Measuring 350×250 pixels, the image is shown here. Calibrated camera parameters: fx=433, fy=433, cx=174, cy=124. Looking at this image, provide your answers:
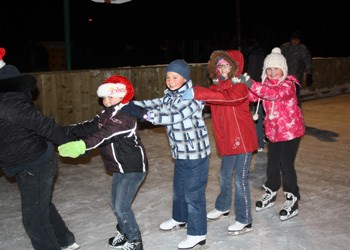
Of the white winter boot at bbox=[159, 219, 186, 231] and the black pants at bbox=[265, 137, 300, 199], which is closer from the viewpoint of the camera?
the white winter boot at bbox=[159, 219, 186, 231]

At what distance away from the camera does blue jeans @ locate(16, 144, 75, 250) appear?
10.0ft

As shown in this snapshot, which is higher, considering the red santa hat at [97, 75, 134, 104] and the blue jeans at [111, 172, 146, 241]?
the red santa hat at [97, 75, 134, 104]

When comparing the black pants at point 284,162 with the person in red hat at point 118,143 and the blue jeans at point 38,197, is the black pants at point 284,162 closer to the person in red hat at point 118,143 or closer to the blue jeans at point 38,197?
the person in red hat at point 118,143

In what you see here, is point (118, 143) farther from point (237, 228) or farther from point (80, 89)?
point (80, 89)

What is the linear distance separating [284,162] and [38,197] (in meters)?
2.45

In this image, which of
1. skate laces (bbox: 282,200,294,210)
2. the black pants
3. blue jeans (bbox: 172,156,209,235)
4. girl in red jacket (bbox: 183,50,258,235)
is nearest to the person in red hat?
blue jeans (bbox: 172,156,209,235)

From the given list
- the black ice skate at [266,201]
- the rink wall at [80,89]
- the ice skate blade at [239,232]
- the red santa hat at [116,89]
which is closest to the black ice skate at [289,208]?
the black ice skate at [266,201]

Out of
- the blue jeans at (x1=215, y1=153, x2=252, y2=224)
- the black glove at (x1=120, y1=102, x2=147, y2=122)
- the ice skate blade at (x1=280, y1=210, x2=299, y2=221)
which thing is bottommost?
the ice skate blade at (x1=280, y1=210, x2=299, y2=221)

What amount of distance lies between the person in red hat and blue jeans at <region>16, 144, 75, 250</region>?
6.0 inches

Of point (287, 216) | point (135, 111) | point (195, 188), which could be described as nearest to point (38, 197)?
point (135, 111)

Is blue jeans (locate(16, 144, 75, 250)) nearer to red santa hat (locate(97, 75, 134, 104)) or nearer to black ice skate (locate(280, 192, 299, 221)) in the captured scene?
red santa hat (locate(97, 75, 134, 104))

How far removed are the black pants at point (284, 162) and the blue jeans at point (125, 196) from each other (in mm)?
1553

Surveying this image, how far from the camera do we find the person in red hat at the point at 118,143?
3182 millimetres

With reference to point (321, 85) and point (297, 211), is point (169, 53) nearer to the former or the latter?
point (321, 85)
